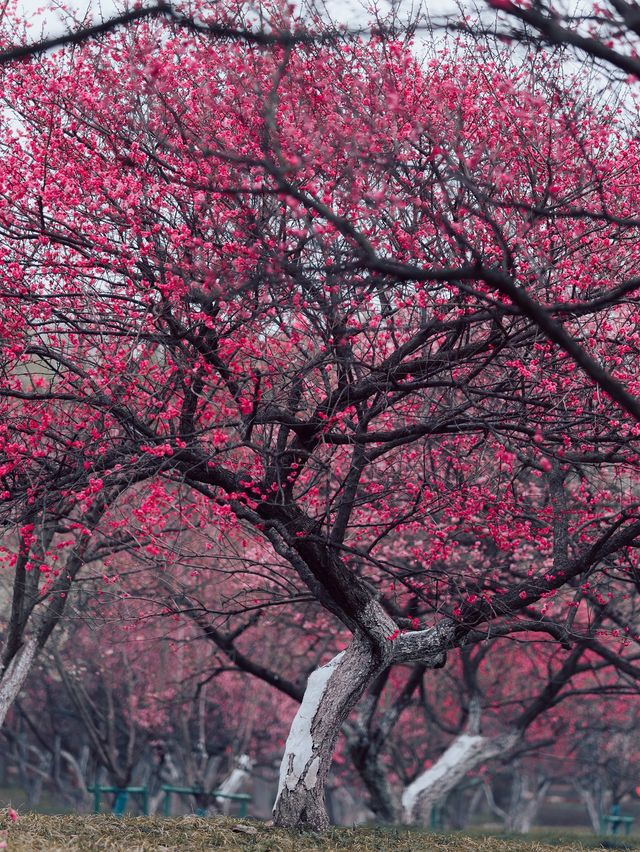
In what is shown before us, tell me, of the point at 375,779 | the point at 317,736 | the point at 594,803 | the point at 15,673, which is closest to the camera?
the point at 317,736

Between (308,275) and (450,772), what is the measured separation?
12.0 m

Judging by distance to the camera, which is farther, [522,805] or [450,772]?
[522,805]

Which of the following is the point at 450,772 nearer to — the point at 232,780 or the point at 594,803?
the point at 232,780

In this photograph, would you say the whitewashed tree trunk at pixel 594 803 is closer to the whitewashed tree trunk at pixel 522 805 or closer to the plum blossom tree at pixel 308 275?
the whitewashed tree trunk at pixel 522 805

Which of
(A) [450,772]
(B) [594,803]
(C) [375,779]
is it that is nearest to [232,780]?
(C) [375,779]

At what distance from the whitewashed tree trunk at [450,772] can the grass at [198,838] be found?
700 centimetres

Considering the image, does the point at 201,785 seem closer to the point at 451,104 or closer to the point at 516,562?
the point at 516,562

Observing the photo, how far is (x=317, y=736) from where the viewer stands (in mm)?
10055

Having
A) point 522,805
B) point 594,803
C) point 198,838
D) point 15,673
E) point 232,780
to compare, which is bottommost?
point 198,838

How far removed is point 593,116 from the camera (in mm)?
10258

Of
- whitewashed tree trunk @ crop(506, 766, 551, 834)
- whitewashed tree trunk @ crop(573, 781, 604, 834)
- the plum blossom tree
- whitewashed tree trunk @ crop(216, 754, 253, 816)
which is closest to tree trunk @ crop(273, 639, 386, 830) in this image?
the plum blossom tree

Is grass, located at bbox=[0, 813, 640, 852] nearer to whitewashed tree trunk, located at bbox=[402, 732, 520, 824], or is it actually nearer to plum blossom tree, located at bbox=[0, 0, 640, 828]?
plum blossom tree, located at bbox=[0, 0, 640, 828]

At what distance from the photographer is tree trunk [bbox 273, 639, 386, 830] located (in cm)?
997

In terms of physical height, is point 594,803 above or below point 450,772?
above
